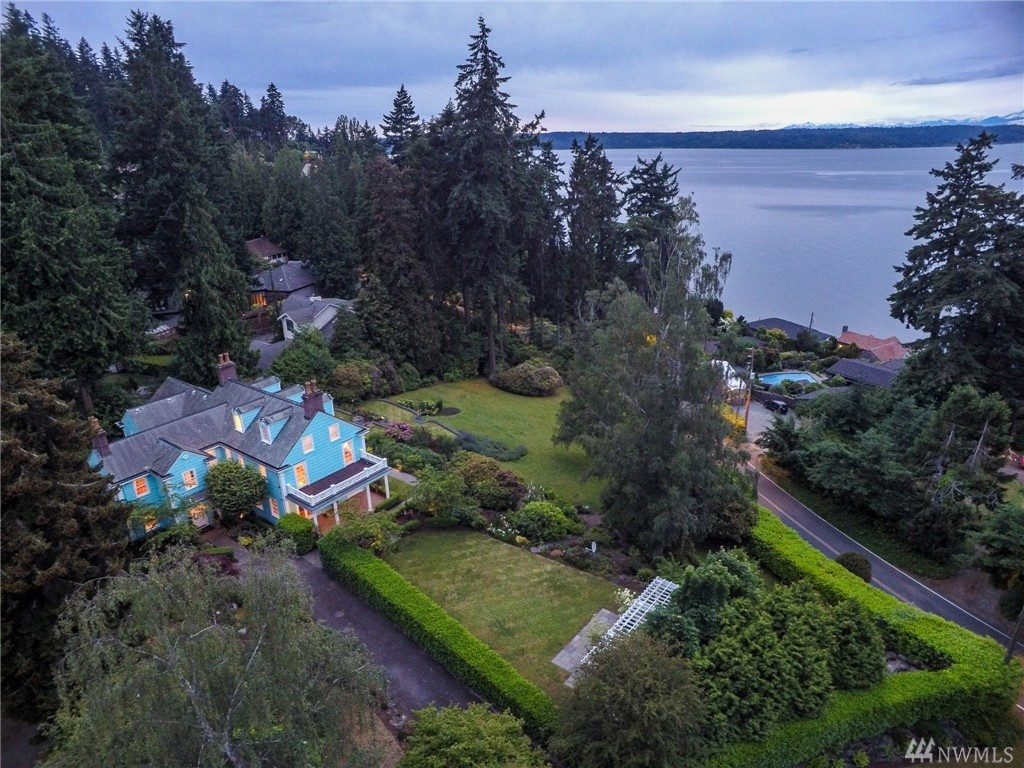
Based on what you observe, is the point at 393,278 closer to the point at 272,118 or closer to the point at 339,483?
the point at 339,483

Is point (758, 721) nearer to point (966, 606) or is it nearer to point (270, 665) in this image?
point (270, 665)

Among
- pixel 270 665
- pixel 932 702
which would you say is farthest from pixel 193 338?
pixel 932 702

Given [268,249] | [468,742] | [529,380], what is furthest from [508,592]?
[268,249]

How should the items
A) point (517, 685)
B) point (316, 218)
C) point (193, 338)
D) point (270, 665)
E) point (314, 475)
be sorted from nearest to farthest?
point (270, 665)
point (517, 685)
point (314, 475)
point (193, 338)
point (316, 218)

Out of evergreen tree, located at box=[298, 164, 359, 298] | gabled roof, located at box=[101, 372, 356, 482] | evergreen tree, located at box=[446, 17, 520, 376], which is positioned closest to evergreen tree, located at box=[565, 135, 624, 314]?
evergreen tree, located at box=[446, 17, 520, 376]

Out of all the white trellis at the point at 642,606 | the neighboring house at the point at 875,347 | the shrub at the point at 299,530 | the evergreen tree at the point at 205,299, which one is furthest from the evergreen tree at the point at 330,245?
the neighboring house at the point at 875,347

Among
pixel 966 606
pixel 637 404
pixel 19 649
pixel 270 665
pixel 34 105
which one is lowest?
pixel 966 606
